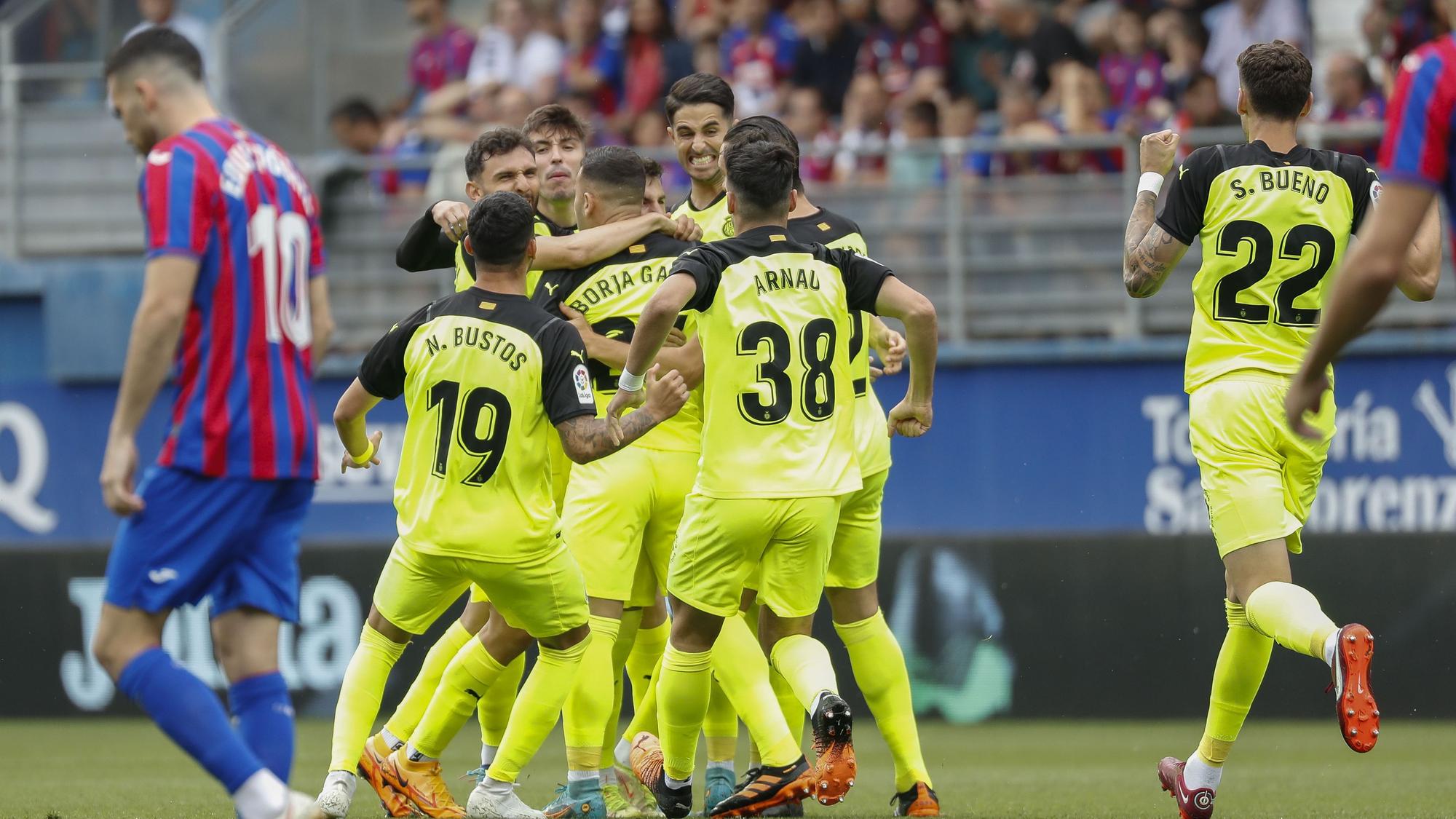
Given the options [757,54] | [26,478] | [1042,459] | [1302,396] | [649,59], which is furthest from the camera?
[649,59]

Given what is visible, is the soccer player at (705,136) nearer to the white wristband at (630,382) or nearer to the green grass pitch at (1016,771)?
the white wristband at (630,382)

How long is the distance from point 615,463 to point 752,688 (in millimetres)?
961

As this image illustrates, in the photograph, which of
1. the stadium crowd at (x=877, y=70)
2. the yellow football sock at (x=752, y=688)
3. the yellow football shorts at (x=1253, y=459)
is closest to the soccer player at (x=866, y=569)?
the yellow football sock at (x=752, y=688)

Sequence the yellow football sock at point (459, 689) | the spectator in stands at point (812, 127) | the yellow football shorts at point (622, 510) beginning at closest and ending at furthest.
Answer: the yellow football sock at point (459, 689) → the yellow football shorts at point (622, 510) → the spectator in stands at point (812, 127)

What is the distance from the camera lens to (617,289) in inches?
262

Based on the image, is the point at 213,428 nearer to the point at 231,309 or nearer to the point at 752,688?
the point at 231,309

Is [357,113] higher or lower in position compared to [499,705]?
higher

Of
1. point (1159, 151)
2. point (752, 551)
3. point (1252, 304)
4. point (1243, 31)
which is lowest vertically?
point (752, 551)

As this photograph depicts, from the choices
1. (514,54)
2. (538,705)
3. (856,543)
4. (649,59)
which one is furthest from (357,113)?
(538,705)

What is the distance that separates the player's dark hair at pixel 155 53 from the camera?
4895 millimetres

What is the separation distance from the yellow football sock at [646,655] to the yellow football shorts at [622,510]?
0.68 m

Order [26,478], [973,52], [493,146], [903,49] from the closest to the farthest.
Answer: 1. [493,146]
2. [26,478]
3. [973,52]
4. [903,49]

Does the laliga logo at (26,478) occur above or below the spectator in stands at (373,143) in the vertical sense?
below

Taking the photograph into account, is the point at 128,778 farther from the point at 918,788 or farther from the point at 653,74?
the point at 653,74
